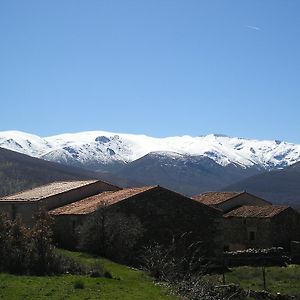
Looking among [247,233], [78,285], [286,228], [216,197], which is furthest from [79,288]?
[216,197]

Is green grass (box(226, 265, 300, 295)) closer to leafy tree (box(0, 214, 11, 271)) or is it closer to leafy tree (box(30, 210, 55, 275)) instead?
leafy tree (box(30, 210, 55, 275))

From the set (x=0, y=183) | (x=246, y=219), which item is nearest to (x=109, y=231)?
(x=246, y=219)

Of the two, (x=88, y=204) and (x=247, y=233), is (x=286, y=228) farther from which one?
(x=88, y=204)

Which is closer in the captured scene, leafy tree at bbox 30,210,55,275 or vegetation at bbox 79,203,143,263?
leafy tree at bbox 30,210,55,275

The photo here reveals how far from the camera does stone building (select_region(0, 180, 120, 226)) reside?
48906 mm

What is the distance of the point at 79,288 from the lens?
961 inches

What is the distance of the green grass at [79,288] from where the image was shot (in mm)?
22409

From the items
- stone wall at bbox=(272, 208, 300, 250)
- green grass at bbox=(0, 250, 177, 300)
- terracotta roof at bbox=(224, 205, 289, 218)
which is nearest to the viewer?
green grass at bbox=(0, 250, 177, 300)

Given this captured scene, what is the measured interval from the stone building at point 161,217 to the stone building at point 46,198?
399 centimetres

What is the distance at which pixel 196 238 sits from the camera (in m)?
43.8

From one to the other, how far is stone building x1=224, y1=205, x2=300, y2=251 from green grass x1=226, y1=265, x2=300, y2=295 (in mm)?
11688

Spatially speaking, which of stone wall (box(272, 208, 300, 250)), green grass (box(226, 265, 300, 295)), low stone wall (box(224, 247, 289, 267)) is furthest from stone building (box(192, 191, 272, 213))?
green grass (box(226, 265, 300, 295))

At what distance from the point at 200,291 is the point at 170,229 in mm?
16620

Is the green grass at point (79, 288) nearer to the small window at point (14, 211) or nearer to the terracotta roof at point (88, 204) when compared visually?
the terracotta roof at point (88, 204)
